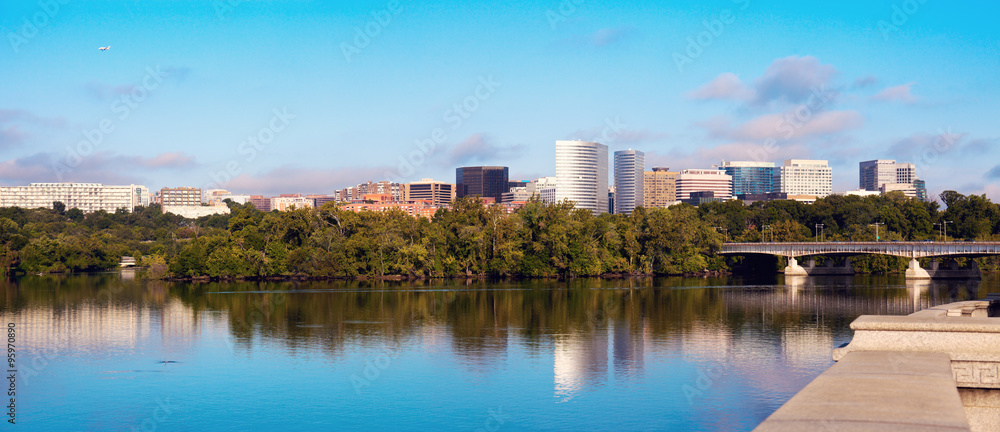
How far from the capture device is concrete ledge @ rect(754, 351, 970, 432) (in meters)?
8.88

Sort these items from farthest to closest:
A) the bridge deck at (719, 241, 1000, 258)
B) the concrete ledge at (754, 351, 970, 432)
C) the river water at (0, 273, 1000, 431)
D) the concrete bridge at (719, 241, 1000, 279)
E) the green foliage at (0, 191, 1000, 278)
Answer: the green foliage at (0, 191, 1000, 278) < the concrete bridge at (719, 241, 1000, 279) < the bridge deck at (719, 241, 1000, 258) < the river water at (0, 273, 1000, 431) < the concrete ledge at (754, 351, 970, 432)

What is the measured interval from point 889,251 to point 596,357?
79953 mm

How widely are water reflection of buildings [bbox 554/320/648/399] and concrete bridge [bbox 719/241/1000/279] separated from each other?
69.1 m

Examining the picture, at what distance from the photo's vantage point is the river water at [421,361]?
24031 millimetres

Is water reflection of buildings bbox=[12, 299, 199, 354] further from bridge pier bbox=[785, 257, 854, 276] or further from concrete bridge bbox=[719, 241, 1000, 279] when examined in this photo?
bridge pier bbox=[785, 257, 854, 276]

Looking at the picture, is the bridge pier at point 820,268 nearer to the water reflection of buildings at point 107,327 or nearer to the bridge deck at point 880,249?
the bridge deck at point 880,249

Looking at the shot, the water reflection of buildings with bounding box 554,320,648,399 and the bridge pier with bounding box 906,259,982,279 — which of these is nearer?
the water reflection of buildings with bounding box 554,320,648,399

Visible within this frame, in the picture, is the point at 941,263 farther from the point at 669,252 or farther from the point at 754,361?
the point at 754,361

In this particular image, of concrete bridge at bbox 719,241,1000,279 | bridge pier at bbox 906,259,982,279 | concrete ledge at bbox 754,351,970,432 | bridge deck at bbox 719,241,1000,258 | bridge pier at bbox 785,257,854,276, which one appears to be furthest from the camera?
bridge pier at bbox 785,257,854,276

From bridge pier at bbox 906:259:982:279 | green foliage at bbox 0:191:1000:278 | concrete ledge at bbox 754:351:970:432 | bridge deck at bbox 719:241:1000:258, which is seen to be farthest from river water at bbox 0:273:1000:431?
bridge deck at bbox 719:241:1000:258

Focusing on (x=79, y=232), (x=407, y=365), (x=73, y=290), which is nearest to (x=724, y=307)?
(x=407, y=365)

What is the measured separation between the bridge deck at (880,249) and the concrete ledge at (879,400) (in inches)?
3719

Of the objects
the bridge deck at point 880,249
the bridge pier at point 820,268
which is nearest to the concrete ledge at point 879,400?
the bridge deck at point 880,249

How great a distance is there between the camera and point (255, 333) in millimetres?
43375
